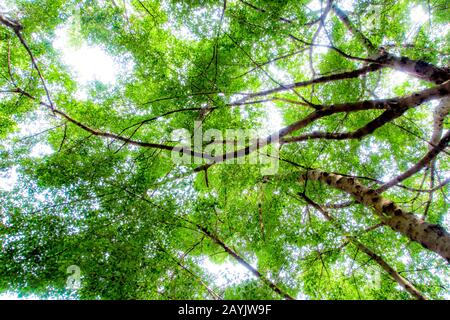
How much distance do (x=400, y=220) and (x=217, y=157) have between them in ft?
8.07

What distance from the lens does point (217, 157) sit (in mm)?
3566

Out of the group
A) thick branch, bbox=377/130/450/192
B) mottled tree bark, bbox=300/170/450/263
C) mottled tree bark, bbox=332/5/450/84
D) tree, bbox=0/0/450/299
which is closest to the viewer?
mottled tree bark, bbox=300/170/450/263

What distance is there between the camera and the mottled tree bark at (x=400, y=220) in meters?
2.61

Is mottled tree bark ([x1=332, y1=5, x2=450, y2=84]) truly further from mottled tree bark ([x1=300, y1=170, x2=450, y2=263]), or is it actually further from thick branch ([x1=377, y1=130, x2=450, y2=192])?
mottled tree bark ([x1=300, y1=170, x2=450, y2=263])

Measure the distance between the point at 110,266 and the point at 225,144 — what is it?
7.98 ft

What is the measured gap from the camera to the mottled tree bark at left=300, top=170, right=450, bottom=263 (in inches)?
103

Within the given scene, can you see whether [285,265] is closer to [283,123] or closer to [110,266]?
[110,266]

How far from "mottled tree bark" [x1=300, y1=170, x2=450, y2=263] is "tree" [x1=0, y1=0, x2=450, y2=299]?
0.06 feet

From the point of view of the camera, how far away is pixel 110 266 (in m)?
2.54

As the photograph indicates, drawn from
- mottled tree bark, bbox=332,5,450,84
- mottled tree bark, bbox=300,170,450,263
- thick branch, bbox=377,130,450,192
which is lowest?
mottled tree bark, bbox=300,170,450,263

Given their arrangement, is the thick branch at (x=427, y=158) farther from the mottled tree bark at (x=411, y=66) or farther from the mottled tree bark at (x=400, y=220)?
the mottled tree bark at (x=411, y=66)

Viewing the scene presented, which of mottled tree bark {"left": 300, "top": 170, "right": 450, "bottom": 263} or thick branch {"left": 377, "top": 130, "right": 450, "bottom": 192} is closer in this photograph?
mottled tree bark {"left": 300, "top": 170, "right": 450, "bottom": 263}

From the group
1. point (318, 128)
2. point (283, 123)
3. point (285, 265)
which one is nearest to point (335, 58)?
point (318, 128)

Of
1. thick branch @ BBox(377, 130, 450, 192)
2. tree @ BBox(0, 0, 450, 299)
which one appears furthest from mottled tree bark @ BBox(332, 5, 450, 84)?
thick branch @ BBox(377, 130, 450, 192)
